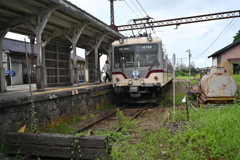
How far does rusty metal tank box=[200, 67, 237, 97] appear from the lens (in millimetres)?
7109

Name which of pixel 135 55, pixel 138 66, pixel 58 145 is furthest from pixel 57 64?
pixel 58 145

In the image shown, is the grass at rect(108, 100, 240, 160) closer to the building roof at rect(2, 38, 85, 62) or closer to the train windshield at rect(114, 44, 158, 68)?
the train windshield at rect(114, 44, 158, 68)

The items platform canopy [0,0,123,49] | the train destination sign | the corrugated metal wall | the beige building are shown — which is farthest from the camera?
the beige building

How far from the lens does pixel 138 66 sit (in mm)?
8922

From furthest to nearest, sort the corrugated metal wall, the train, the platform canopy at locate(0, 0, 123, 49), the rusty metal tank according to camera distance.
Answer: the corrugated metal wall → the train → the rusty metal tank → the platform canopy at locate(0, 0, 123, 49)

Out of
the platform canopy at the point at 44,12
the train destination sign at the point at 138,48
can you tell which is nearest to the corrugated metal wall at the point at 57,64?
the platform canopy at the point at 44,12

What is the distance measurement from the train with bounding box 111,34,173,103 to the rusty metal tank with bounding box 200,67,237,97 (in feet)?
6.55

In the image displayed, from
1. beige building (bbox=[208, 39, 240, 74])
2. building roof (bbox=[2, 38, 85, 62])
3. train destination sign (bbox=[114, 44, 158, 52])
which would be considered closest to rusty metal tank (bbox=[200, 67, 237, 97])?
train destination sign (bbox=[114, 44, 158, 52])

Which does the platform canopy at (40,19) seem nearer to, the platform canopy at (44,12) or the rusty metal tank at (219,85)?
the platform canopy at (44,12)

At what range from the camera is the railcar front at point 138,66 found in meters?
8.70

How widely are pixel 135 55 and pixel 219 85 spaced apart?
11.9 feet

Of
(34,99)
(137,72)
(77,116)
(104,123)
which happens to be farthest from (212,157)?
(137,72)

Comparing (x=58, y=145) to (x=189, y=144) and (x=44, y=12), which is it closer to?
(x=189, y=144)

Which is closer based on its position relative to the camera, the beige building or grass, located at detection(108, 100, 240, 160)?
grass, located at detection(108, 100, 240, 160)
